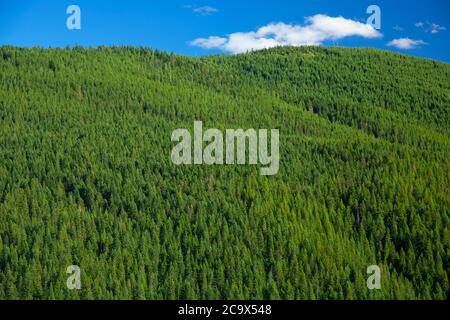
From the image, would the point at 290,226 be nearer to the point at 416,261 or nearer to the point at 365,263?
the point at 365,263

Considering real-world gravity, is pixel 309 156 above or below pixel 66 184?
above

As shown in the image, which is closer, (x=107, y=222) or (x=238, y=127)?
(x=107, y=222)

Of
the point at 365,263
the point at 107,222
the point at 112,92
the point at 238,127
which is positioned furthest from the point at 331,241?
the point at 112,92

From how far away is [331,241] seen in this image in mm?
73188

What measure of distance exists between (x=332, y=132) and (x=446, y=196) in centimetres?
6008

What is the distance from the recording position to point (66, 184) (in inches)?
3556

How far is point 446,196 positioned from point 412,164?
1772 centimetres

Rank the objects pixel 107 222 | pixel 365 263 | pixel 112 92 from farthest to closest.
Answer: pixel 112 92
pixel 107 222
pixel 365 263

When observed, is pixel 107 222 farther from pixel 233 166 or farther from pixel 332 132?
pixel 332 132
